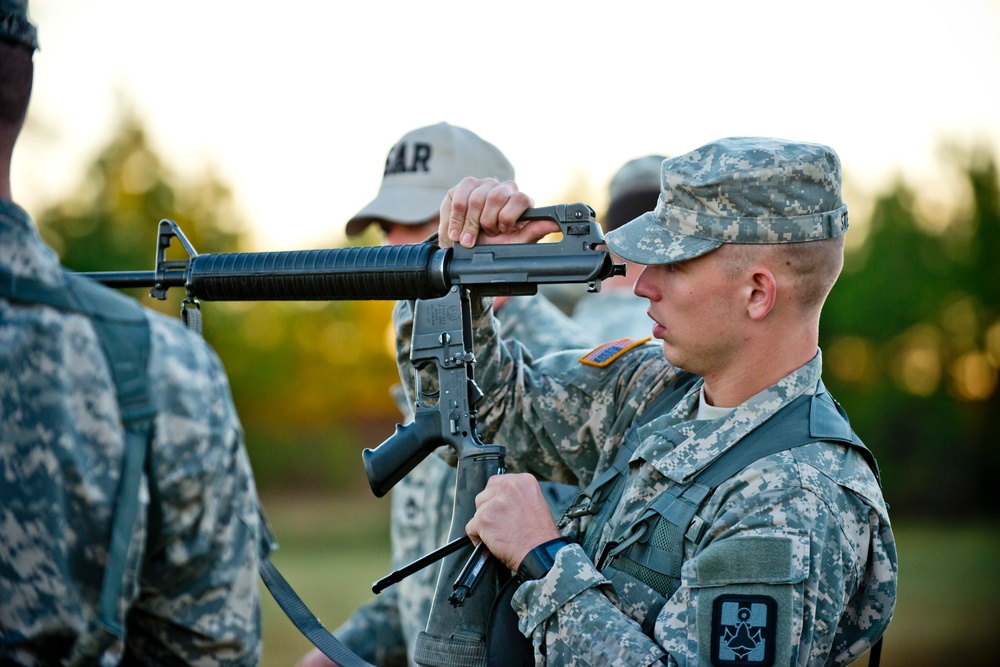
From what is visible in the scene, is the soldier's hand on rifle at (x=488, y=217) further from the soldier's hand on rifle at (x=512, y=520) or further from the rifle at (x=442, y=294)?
the soldier's hand on rifle at (x=512, y=520)

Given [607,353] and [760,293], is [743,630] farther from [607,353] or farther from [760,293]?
[607,353]

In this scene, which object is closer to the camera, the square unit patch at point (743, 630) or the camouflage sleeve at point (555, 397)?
the square unit patch at point (743, 630)

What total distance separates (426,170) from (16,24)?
2.25 meters

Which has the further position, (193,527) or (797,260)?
(797,260)

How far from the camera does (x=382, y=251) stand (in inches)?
121

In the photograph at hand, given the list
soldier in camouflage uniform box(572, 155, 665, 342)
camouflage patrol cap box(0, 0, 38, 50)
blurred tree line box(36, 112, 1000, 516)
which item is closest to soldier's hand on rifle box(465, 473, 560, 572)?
camouflage patrol cap box(0, 0, 38, 50)

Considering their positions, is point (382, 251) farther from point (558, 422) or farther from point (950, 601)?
point (950, 601)

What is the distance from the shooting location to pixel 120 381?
77.7 inches

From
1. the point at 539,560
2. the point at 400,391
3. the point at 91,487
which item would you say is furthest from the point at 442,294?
the point at 400,391

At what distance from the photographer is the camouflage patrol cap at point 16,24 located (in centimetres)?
198

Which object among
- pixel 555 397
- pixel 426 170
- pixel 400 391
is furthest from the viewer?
pixel 400 391

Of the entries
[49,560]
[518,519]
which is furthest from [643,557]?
[49,560]

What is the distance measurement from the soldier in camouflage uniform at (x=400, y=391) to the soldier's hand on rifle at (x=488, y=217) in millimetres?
847

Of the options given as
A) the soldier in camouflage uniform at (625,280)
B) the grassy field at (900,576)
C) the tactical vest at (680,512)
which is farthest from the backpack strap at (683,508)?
the grassy field at (900,576)
